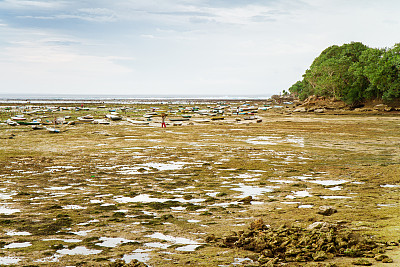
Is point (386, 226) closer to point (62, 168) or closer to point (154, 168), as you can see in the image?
point (154, 168)

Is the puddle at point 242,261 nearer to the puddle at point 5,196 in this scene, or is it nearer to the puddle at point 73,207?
the puddle at point 73,207

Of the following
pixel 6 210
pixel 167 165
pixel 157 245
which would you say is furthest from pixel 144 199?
pixel 167 165

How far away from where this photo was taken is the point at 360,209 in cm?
887

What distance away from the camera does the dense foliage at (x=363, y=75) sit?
5753 cm

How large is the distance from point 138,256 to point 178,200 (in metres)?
4.11

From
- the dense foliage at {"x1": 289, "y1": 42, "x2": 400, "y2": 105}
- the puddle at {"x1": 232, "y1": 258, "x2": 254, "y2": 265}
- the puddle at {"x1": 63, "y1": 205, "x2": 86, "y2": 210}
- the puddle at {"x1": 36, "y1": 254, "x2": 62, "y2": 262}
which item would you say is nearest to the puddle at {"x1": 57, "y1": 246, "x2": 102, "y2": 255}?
the puddle at {"x1": 36, "y1": 254, "x2": 62, "y2": 262}

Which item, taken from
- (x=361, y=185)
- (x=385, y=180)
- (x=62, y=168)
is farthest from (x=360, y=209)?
(x=62, y=168)

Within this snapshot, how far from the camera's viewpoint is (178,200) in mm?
10414

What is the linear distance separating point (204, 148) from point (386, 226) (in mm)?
15590

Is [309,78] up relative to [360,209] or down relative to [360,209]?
up

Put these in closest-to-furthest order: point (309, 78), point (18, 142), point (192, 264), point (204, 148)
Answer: point (192, 264)
point (204, 148)
point (18, 142)
point (309, 78)

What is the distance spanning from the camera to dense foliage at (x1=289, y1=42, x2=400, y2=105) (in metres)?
57.5

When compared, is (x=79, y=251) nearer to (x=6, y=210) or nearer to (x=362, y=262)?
(x=6, y=210)

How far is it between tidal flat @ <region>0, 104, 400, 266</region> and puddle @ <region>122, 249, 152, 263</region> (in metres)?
0.04
